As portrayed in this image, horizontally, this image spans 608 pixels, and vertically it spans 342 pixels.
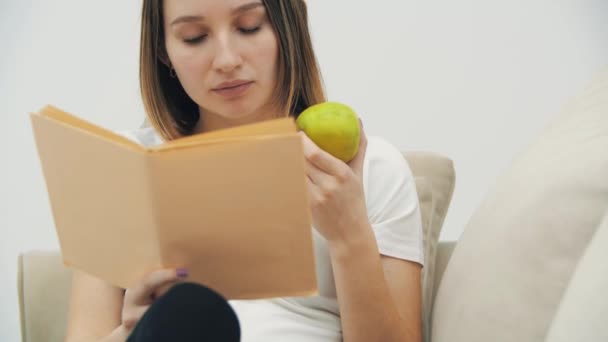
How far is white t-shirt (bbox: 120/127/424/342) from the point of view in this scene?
94 centimetres

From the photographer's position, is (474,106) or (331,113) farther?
(474,106)

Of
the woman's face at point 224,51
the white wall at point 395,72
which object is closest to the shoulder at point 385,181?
the woman's face at point 224,51

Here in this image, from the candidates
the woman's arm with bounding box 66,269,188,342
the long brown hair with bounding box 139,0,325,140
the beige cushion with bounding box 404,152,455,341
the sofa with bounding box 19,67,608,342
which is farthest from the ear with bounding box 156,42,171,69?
the sofa with bounding box 19,67,608,342

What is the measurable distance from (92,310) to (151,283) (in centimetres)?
38

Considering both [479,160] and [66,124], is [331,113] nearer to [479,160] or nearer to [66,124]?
[66,124]

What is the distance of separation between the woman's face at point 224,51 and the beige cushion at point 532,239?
41 centimetres

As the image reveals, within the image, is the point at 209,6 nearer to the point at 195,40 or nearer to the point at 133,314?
the point at 195,40

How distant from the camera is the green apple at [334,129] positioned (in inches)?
31.8

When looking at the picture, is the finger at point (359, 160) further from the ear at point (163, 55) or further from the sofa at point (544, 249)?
the ear at point (163, 55)

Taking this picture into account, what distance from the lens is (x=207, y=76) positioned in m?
1.00

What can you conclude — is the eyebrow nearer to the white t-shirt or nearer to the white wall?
the white t-shirt

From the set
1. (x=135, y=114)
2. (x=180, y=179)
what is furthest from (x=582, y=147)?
(x=135, y=114)

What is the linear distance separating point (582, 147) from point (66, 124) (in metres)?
0.57

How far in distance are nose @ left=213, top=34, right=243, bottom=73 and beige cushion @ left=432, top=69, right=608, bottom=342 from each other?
0.43m
